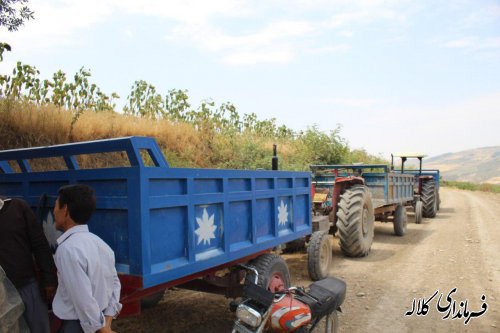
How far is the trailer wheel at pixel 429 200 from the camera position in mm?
13703

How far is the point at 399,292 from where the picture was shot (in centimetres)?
552

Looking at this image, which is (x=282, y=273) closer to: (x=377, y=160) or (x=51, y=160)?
(x=51, y=160)

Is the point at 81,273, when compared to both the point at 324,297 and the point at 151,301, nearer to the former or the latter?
the point at 324,297

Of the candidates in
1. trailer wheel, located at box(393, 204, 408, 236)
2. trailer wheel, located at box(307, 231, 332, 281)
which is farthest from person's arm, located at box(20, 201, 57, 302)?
trailer wheel, located at box(393, 204, 408, 236)

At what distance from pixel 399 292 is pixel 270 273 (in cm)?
245

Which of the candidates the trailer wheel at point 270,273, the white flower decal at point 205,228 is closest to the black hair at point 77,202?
the white flower decal at point 205,228

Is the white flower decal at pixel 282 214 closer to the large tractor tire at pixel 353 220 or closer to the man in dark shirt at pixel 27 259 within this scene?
the man in dark shirt at pixel 27 259

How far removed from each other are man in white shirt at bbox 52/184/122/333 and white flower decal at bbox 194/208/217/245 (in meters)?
0.81

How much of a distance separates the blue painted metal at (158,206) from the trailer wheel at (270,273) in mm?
153

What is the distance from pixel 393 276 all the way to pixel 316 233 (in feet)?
4.88

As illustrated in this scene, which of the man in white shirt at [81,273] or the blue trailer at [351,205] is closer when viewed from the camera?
the man in white shirt at [81,273]

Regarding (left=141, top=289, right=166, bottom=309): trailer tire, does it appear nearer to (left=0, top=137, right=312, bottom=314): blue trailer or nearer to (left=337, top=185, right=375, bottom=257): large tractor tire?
(left=0, top=137, right=312, bottom=314): blue trailer

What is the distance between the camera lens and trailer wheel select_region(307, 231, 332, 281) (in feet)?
18.7

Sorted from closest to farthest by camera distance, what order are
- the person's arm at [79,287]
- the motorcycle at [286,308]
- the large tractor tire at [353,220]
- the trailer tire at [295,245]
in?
1. the person's arm at [79,287]
2. the motorcycle at [286,308]
3. the trailer tire at [295,245]
4. the large tractor tire at [353,220]
